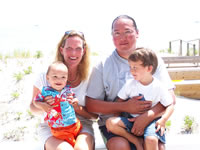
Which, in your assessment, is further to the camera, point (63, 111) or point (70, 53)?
point (70, 53)

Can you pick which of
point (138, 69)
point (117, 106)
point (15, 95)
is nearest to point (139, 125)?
point (117, 106)

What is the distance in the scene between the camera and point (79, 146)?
6.77ft

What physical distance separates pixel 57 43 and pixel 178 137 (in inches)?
63.8

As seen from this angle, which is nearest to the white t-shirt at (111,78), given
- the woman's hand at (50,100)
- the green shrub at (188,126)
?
the woman's hand at (50,100)

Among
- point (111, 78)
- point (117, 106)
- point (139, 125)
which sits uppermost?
point (111, 78)

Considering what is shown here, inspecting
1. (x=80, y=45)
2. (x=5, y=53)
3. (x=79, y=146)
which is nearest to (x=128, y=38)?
(x=80, y=45)

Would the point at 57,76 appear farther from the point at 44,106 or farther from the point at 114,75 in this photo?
the point at 114,75

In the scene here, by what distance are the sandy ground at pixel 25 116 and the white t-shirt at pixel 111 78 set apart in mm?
522

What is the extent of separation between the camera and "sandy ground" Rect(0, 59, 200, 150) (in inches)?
101

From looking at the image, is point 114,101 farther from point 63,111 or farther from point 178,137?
point 178,137

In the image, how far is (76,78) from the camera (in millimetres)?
2545

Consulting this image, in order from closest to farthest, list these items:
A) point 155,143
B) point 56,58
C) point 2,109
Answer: point 155,143 < point 56,58 < point 2,109

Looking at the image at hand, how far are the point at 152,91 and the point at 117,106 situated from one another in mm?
357

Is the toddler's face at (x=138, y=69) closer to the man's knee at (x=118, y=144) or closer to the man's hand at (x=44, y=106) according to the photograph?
the man's knee at (x=118, y=144)
